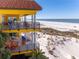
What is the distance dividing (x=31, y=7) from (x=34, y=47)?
13.2ft

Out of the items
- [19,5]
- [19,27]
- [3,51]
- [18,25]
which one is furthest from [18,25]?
[3,51]

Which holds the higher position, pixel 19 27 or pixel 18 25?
pixel 18 25

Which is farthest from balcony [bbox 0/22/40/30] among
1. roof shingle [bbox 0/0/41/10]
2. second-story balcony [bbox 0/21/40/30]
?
roof shingle [bbox 0/0/41/10]

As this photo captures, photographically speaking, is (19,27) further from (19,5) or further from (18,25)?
(19,5)

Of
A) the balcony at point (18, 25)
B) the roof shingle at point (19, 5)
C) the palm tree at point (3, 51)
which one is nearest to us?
the palm tree at point (3, 51)

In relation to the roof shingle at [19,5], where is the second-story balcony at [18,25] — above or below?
below

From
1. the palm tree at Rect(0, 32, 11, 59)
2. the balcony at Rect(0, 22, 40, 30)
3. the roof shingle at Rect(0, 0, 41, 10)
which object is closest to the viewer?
the palm tree at Rect(0, 32, 11, 59)

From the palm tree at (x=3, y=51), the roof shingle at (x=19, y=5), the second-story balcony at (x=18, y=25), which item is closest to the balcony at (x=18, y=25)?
the second-story balcony at (x=18, y=25)

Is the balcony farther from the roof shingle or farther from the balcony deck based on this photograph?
the roof shingle

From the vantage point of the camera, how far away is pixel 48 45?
164ft

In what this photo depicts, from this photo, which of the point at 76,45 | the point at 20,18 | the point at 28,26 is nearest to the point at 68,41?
the point at 76,45

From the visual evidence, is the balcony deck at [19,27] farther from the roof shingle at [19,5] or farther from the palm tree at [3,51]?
the roof shingle at [19,5]

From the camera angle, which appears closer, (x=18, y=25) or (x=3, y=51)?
(x=3, y=51)

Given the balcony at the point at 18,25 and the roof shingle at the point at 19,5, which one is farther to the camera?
the balcony at the point at 18,25
